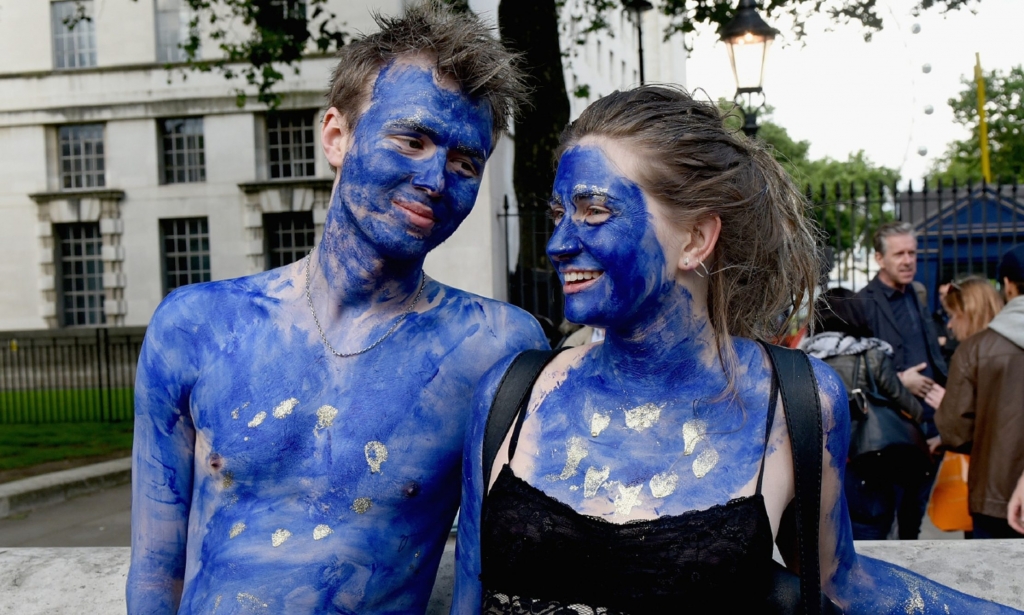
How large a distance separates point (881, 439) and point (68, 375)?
2091 centimetres

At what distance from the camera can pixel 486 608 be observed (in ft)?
6.00

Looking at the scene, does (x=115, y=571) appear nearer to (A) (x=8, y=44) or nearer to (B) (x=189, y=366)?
(B) (x=189, y=366)

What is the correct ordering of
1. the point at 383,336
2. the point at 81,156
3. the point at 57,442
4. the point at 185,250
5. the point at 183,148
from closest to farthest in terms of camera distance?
1. the point at 383,336
2. the point at 57,442
3. the point at 183,148
4. the point at 185,250
5. the point at 81,156

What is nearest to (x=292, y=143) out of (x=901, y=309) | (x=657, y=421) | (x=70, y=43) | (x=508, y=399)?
(x=70, y=43)

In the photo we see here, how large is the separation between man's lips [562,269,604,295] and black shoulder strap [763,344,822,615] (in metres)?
0.45

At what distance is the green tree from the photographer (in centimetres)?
3275

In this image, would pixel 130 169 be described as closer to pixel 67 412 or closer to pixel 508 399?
pixel 67 412

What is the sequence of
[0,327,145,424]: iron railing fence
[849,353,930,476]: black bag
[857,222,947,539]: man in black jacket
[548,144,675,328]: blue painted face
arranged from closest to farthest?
[548,144,675,328]: blue painted face, [849,353,930,476]: black bag, [857,222,947,539]: man in black jacket, [0,327,145,424]: iron railing fence

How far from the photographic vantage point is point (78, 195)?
2256 centimetres

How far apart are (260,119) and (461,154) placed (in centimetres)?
2044

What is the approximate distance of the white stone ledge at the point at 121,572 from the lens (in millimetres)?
2627

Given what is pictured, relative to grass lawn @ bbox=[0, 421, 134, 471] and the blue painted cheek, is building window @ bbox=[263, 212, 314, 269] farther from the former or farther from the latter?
the blue painted cheek

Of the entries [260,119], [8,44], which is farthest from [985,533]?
[8,44]

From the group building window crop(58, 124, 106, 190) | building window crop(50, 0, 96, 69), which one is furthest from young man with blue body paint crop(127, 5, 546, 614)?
building window crop(50, 0, 96, 69)
